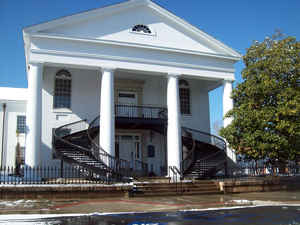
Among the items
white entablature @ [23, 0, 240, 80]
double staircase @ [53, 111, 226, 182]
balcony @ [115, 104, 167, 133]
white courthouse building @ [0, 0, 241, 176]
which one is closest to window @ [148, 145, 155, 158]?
white courthouse building @ [0, 0, 241, 176]

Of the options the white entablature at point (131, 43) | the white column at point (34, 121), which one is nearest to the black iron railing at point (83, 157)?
the white column at point (34, 121)

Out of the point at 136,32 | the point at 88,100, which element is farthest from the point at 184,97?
the point at 88,100

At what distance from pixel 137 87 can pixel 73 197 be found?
36.0 feet

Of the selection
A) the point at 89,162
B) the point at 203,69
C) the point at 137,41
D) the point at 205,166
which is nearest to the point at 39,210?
the point at 89,162

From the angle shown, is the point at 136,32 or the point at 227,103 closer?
the point at 136,32

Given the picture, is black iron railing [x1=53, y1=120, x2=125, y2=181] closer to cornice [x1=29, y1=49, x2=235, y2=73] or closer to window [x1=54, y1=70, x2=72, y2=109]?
window [x1=54, y1=70, x2=72, y2=109]

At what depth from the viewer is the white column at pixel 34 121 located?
15.6 m

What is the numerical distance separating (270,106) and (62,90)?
40.3 ft

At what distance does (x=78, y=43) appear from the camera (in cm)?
1752

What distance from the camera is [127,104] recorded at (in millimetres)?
21531

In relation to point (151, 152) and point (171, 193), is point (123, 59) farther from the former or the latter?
point (171, 193)

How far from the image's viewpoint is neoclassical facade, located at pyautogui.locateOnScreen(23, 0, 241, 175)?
1695 cm

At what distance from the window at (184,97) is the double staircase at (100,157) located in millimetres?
2369

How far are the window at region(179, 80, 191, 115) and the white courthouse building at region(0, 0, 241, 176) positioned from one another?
0.24ft
